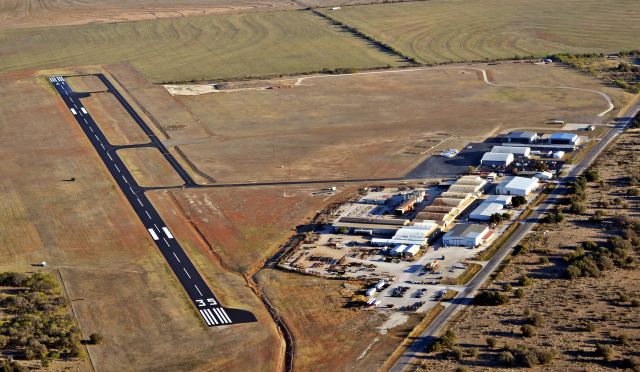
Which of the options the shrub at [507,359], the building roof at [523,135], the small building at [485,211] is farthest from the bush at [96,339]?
the building roof at [523,135]

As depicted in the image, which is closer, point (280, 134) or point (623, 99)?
point (280, 134)

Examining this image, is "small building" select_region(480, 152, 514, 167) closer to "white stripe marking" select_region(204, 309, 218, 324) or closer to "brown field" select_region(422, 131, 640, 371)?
"brown field" select_region(422, 131, 640, 371)

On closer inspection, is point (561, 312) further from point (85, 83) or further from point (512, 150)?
point (85, 83)

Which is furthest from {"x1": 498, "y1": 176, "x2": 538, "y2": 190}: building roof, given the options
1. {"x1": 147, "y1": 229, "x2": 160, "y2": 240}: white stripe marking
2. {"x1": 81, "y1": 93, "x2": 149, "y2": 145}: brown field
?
{"x1": 81, "y1": 93, "x2": 149, "y2": 145}: brown field

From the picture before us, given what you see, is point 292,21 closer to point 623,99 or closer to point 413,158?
point 623,99

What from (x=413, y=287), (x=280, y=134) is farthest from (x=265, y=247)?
(x=280, y=134)

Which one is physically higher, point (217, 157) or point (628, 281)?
point (628, 281)

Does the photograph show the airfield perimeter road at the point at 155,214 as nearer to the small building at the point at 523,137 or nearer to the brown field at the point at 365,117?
the brown field at the point at 365,117

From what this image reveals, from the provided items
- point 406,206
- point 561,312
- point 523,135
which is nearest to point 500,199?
point 406,206
